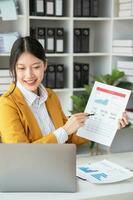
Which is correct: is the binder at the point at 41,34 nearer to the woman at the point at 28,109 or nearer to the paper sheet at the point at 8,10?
the paper sheet at the point at 8,10

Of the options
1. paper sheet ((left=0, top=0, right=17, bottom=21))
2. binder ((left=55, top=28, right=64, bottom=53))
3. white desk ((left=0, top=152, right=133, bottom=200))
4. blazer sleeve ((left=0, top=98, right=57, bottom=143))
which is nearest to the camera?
white desk ((left=0, top=152, right=133, bottom=200))

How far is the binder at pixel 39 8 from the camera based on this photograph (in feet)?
11.7

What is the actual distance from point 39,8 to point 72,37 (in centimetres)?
42

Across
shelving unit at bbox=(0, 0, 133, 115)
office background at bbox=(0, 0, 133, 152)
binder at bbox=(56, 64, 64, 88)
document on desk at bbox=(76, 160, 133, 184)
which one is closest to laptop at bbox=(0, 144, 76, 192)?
document on desk at bbox=(76, 160, 133, 184)

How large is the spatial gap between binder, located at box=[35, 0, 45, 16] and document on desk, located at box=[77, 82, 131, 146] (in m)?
1.66

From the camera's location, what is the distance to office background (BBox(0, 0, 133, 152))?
141 inches

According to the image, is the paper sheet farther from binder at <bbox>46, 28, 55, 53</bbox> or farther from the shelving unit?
binder at <bbox>46, 28, 55, 53</bbox>

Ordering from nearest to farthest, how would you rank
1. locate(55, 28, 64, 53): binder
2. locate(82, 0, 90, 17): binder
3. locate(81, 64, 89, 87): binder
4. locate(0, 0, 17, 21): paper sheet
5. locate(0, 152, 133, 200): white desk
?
locate(0, 152, 133, 200): white desk < locate(0, 0, 17, 21): paper sheet < locate(55, 28, 64, 53): binder < locate(82, 0, 90, 17): binder < locate(81, 64, 89, 87): binder

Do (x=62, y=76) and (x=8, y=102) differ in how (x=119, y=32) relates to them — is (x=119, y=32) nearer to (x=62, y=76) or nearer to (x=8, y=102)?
(x=62, y=76)

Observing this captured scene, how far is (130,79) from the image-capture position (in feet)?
12.3

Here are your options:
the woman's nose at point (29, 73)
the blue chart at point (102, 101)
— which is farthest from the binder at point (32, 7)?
the blue chart at point (102, 101)

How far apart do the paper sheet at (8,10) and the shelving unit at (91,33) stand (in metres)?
0.09

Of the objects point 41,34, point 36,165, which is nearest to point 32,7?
point 41,34

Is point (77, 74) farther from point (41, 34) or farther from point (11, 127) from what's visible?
point (11, 127)
